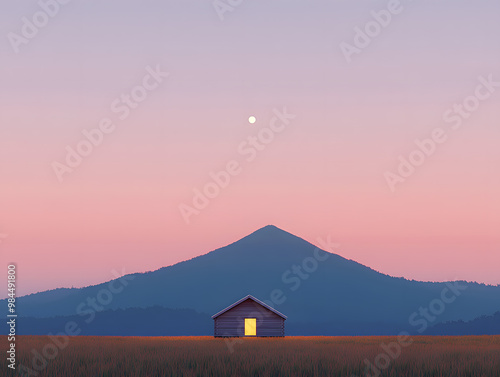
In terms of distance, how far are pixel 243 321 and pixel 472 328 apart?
122 m

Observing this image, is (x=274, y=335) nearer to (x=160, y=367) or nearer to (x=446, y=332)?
(x=160, y=367)

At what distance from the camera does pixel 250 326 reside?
57.6 m

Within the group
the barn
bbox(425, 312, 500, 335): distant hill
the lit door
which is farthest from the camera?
bbox(425, 312, 500, 335): distant hill

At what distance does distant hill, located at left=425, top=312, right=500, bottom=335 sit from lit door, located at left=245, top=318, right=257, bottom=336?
11490cm

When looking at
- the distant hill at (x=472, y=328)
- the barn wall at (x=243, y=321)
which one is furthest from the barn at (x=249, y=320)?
the distant hill at (x=472, y=328)

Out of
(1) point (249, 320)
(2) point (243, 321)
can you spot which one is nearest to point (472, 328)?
(1) point (249, 320)

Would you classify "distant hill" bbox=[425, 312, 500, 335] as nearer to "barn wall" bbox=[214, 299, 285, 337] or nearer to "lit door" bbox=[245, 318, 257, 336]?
"barn wall" bbox=[214, 299, 285, 337]

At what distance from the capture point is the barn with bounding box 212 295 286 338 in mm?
57406

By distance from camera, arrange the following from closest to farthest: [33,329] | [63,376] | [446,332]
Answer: [63,376] < [446,332] < [33,329]

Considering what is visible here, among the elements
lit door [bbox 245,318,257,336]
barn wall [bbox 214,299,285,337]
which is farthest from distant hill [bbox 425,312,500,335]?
lit door [bbox 245,318,257,336]

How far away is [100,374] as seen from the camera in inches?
761

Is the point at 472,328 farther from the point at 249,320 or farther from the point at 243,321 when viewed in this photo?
the point at 243,321

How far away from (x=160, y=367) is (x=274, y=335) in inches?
1468

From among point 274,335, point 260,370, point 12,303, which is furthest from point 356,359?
point 274,335
